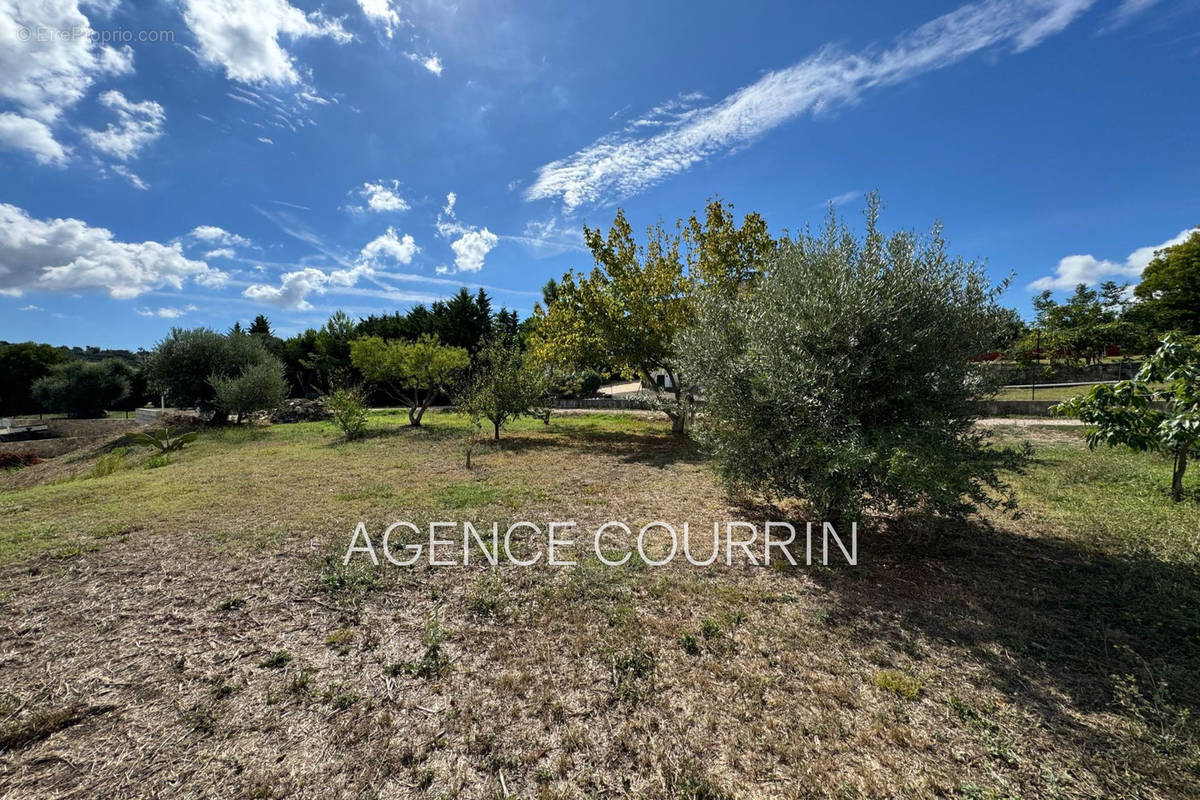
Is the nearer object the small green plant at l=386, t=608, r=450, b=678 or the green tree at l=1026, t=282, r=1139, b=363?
the small green plant at l=386, t=608, r=450, b=678

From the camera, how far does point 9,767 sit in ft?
7.37

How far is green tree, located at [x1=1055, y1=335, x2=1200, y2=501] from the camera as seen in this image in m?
3.22

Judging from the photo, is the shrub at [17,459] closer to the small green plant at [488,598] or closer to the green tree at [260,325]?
the small green plant at [488,598]

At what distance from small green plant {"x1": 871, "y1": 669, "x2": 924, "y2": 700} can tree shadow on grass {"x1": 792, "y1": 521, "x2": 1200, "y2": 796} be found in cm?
37

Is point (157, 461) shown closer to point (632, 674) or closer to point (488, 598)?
point (488, 598)

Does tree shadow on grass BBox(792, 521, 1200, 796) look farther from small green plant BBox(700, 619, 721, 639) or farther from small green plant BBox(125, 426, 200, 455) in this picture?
small green plant BBox(125, 426, 200, 455)

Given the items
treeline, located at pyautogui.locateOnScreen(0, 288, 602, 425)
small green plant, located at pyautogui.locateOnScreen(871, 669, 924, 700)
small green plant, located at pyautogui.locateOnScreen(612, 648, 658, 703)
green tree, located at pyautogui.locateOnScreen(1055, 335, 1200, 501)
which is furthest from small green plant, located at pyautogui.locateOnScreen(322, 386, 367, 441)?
green tree, located at pyautogui.locateOnScreen(1055, 335, 1200, 501)

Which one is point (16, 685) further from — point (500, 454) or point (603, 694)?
point (500, 454)

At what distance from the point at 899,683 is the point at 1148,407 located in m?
3.31

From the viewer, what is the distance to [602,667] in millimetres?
3053

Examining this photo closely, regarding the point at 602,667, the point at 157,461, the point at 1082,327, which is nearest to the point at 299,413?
the point at 157,461

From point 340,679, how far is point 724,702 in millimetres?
2600

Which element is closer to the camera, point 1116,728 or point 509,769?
point 509,769

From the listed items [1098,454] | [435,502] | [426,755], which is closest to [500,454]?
[435,502]
